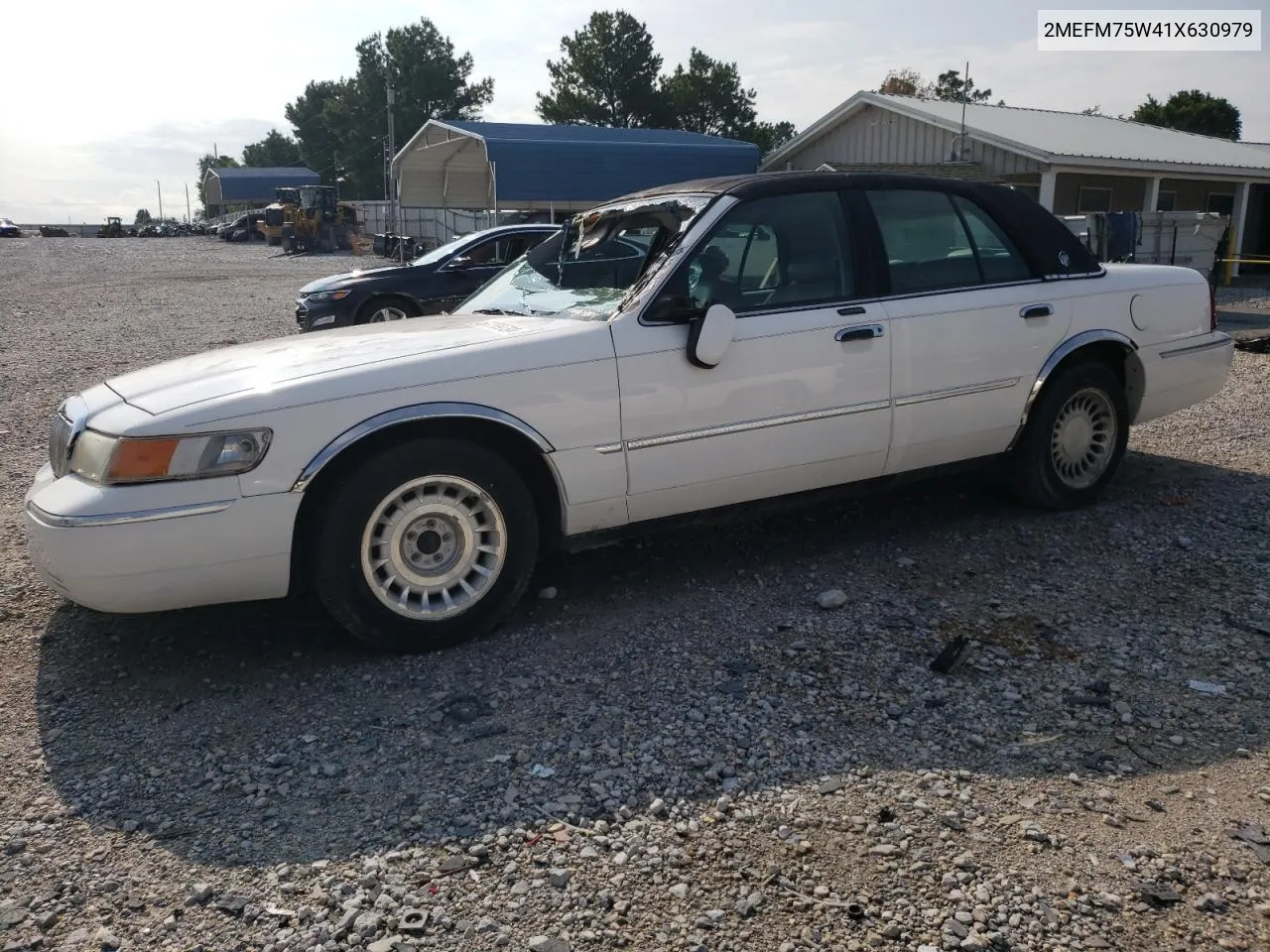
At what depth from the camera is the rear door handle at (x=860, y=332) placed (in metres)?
4.56

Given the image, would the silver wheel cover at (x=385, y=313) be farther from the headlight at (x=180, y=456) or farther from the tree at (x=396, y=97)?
the tree at (x=396, y=97)

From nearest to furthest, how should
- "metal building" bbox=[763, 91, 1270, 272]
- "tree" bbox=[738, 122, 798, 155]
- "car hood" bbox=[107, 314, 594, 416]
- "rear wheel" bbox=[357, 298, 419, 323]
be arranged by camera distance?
"car hood" bbox=[107, 314, 594, 416] < "rear wheel" bbox=[357, 298, 419, 323] < "metal building" bbox=[763, 91, 1270, 272] < "tree" bbox=[738, 122, 798, 155]

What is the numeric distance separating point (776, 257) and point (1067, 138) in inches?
859

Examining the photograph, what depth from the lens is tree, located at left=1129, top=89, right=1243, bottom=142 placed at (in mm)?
47938

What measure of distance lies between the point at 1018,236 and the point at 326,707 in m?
3.87

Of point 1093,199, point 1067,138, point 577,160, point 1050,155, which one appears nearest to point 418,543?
point 1050,155

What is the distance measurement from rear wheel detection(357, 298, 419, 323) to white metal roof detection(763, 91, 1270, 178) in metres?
13.8

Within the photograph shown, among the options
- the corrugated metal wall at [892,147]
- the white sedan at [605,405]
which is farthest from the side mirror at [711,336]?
the corrugated metal wall at [892,147]

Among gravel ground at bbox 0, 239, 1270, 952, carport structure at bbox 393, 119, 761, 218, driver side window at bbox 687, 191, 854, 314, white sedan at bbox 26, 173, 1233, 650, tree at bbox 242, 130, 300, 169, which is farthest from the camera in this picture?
tree at bbox 242, 130, 300, 169

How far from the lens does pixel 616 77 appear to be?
6538 cm

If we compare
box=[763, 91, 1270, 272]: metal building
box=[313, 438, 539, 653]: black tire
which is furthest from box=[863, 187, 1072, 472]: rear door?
box=[763, 91, 1270, 272]: metal building

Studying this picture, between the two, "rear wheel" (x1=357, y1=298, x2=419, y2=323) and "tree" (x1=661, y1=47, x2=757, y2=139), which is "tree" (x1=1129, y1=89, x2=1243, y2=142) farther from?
"rear wheel" (x1=357, y1=298, x2=419, y2=323)

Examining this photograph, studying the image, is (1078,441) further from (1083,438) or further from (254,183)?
(254,183)

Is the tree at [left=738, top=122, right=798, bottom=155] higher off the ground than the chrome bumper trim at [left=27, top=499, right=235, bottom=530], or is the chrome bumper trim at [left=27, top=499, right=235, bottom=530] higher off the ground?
the tree at [left=738, top=122, right=798, bottom=155]
